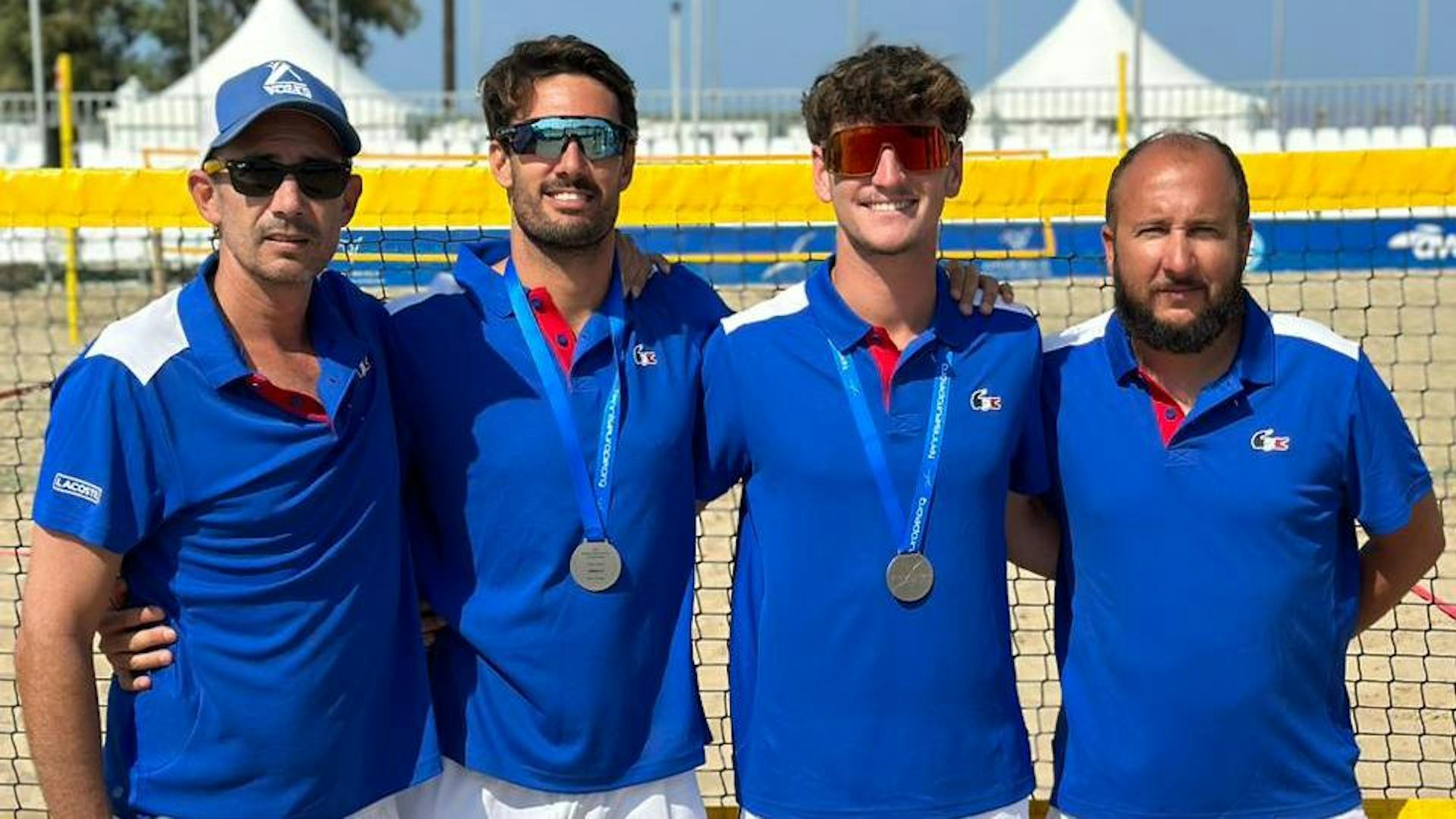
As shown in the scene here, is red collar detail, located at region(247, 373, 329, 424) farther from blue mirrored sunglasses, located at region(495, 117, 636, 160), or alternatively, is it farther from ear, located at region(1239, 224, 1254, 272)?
ear, located at region(1239, 224, 1254, 272)

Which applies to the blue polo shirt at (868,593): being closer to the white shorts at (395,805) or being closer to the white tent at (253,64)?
the white shorts at (395,805)

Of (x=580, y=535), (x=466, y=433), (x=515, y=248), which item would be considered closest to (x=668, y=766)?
(x=580, y=535)

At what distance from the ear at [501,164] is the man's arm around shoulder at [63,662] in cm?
105

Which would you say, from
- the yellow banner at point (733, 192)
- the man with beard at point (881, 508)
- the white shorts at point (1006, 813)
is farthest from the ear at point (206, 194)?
the white shorts at point (1006, 813)

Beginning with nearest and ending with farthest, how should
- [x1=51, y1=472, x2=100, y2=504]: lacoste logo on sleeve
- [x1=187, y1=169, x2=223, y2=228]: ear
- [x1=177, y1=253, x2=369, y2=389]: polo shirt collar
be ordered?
[x1=51, y1=472, x2=100, y2=504]: lacoste logo on sleeve, [x1=177, y1=253, x2=369, y2=389]: polo shirt collar, [x1=187, y1=169, x2=223, y2=228]: ear

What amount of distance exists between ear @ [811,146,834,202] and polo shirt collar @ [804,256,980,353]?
0.13 meters

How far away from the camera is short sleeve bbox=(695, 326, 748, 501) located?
3.17 metres

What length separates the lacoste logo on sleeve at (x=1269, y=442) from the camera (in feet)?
9.92

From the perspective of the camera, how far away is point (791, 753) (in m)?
3.09

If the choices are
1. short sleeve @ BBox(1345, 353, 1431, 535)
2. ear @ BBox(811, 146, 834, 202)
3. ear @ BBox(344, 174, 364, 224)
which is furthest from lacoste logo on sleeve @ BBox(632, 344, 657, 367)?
short sleeve @ BBox(1345, 353, 1431, 535)

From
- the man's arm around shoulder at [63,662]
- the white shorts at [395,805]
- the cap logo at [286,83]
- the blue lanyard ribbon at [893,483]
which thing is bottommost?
the white shorts at [395,805]

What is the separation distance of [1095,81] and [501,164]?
988 inches

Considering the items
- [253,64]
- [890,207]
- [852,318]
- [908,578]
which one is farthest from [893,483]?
[253,64]

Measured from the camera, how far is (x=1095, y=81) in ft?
88.6
